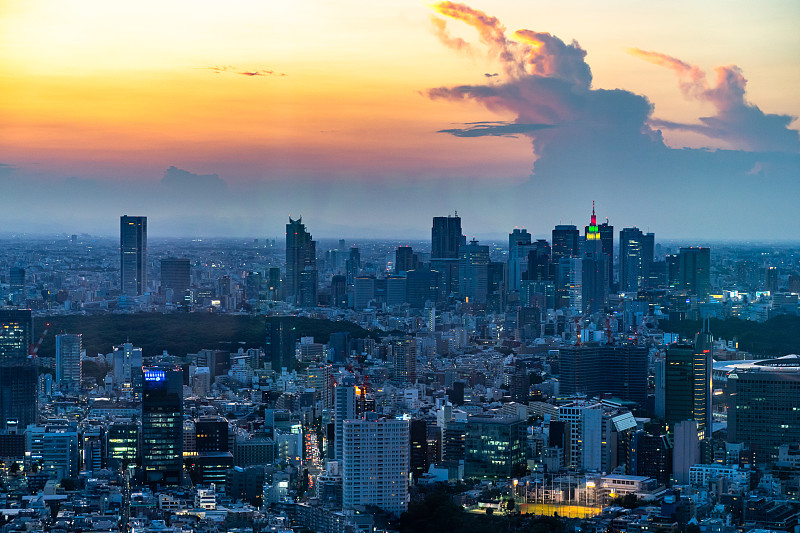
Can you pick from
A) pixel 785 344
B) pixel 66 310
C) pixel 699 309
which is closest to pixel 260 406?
pixel 66 310

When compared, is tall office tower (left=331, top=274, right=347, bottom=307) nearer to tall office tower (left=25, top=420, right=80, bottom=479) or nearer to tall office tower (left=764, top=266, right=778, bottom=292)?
tall office tower (left=764, top=266, right=778, bottom=292)

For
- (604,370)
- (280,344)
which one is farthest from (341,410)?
(280,344)

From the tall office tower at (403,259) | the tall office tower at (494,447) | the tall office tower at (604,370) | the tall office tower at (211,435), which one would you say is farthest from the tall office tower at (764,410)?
the tall office tower at (403,259)

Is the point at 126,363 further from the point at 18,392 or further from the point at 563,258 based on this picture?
the point at 563,258

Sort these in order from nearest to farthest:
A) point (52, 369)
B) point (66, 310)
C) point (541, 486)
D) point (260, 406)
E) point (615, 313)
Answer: point (541, 486) → point (260, 406) → point (52, 369) → point (66, 310) → point (615, 313)

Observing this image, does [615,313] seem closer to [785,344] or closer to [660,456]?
[785,344]

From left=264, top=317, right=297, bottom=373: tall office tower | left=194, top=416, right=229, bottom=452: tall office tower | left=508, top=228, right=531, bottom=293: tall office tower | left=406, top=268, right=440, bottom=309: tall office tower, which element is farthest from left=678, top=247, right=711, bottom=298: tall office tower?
left=194, top=416, right=229, bottom=452: tall office tower
